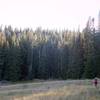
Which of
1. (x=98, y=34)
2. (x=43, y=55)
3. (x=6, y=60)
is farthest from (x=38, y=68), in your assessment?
(x=98, y=34)

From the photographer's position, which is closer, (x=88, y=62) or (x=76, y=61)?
(x=88, y=62)

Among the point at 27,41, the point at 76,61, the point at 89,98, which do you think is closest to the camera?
the point at 89,98

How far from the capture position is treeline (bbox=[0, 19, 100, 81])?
60.2 metres

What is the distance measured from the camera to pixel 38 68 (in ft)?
235

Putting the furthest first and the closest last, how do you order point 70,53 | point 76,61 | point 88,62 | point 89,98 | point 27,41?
point 27,41 < point 70,53 < point 76,61 < point 88,62 < point 89,98

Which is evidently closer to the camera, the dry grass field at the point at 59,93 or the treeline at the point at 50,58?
the dry grass field at the point at 59,93

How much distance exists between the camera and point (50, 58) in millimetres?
73750

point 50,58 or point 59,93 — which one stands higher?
point 50,58

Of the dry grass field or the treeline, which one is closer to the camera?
the dry grass field

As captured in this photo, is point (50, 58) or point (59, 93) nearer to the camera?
point (59, 93)

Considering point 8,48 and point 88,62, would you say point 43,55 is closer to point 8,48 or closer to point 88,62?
point 8,48

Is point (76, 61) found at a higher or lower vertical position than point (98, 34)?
lower

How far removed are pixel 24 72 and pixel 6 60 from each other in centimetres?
594

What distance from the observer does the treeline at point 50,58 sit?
198ft
